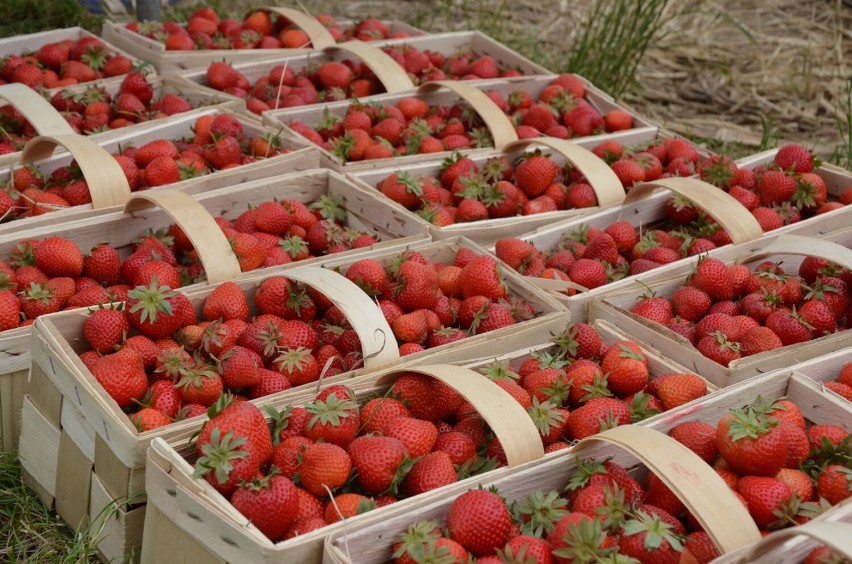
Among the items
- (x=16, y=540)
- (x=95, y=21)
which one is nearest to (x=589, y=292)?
(x=16, y=540)

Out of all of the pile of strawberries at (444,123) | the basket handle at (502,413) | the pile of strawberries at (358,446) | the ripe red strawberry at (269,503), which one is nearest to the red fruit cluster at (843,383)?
the pile of strawberries at (358,446)

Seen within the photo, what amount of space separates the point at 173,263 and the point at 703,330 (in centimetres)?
128

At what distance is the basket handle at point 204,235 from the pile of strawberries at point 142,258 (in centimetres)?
8

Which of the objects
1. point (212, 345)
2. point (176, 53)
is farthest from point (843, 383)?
point (176, 53)

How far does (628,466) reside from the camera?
1.88 meters

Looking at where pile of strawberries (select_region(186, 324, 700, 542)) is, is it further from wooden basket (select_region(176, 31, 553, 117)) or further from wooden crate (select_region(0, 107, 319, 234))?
wooden basket (select_region(176, 31, 553, 117))

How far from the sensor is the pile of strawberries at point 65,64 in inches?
134

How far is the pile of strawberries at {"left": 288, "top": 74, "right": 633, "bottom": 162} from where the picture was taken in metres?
3.22

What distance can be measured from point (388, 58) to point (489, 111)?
1.64 ft

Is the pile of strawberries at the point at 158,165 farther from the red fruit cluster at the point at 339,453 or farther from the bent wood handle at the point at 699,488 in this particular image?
the bent wood handle at the point at 699,488

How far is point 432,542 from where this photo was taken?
5.07 ft

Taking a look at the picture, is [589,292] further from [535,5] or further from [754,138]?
[535,5]

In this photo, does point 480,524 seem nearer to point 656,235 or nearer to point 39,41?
point 656,235

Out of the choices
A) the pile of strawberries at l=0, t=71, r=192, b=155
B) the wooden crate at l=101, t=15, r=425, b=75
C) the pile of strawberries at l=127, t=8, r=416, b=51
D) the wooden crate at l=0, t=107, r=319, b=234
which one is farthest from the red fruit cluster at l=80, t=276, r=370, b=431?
the pile of strawberries at l=127, t=8, r=416, b=51
